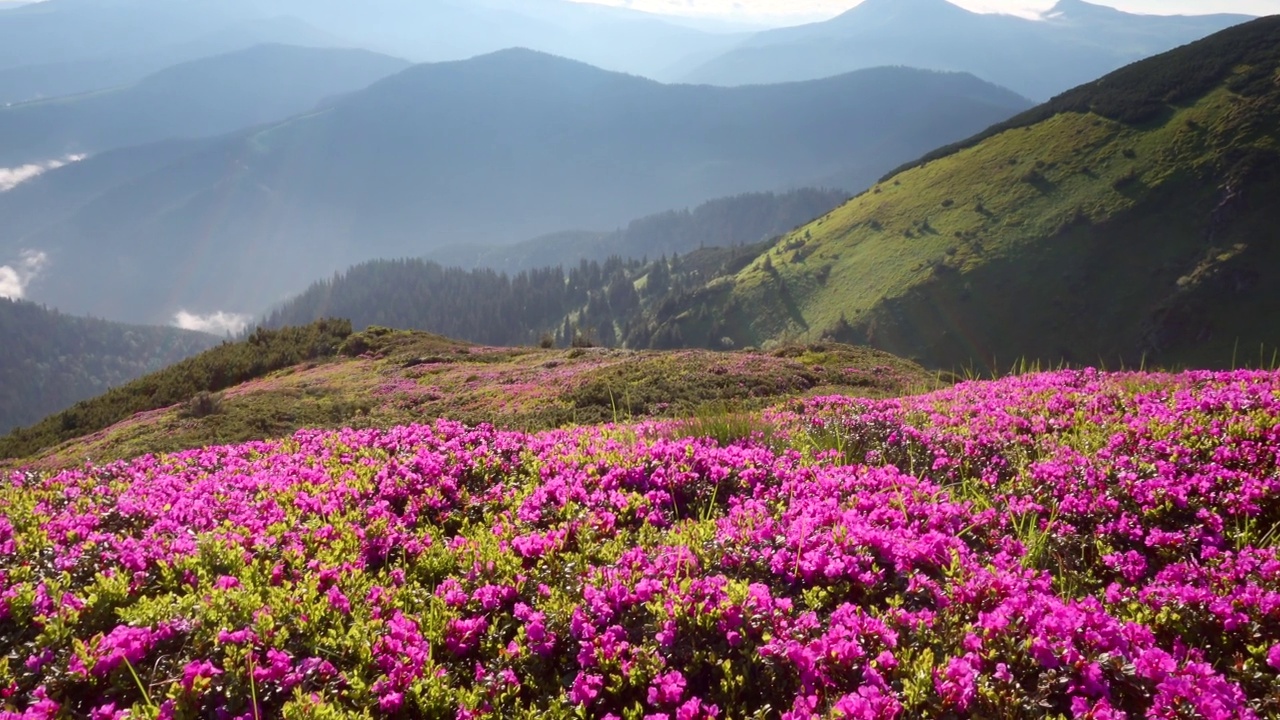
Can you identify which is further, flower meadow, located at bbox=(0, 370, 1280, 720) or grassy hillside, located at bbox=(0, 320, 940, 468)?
grassy hillside, located at bbox=(0, 320, 940, 468)

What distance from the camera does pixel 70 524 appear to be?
6.31 m

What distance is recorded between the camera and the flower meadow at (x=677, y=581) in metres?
3.95

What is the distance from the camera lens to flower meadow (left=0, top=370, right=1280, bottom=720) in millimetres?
3951

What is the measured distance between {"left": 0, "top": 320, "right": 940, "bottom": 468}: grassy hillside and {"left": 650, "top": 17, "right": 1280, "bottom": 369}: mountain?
75.9 m

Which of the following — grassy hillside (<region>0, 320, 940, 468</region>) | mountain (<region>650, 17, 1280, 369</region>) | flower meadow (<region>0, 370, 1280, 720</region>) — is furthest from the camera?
mountain (<region>650, 17, 1280, 369</region>)

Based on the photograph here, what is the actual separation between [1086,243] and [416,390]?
126259 mm

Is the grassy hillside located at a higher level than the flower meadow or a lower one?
lower

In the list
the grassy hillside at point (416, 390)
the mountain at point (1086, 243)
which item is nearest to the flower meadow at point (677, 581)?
the grassy hillside at point (416, 390)

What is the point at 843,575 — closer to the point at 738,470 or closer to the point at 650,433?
the point at 738,470

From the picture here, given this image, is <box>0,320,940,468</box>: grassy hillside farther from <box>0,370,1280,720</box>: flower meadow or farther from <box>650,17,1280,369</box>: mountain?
<box>650,17,1280,369</box>: mountain

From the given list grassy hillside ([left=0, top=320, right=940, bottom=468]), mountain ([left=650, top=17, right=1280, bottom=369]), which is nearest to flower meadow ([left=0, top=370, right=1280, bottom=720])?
grassy hillside ([left=0, top=320, right=940, bottom=468])

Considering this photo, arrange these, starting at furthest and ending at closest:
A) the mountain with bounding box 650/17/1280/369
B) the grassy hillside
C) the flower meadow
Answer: the mountain with bounding box 650/17/1280/369, the grassy hillside, the flower meadow

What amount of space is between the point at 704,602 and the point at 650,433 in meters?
5.59

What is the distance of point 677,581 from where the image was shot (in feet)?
16.5
